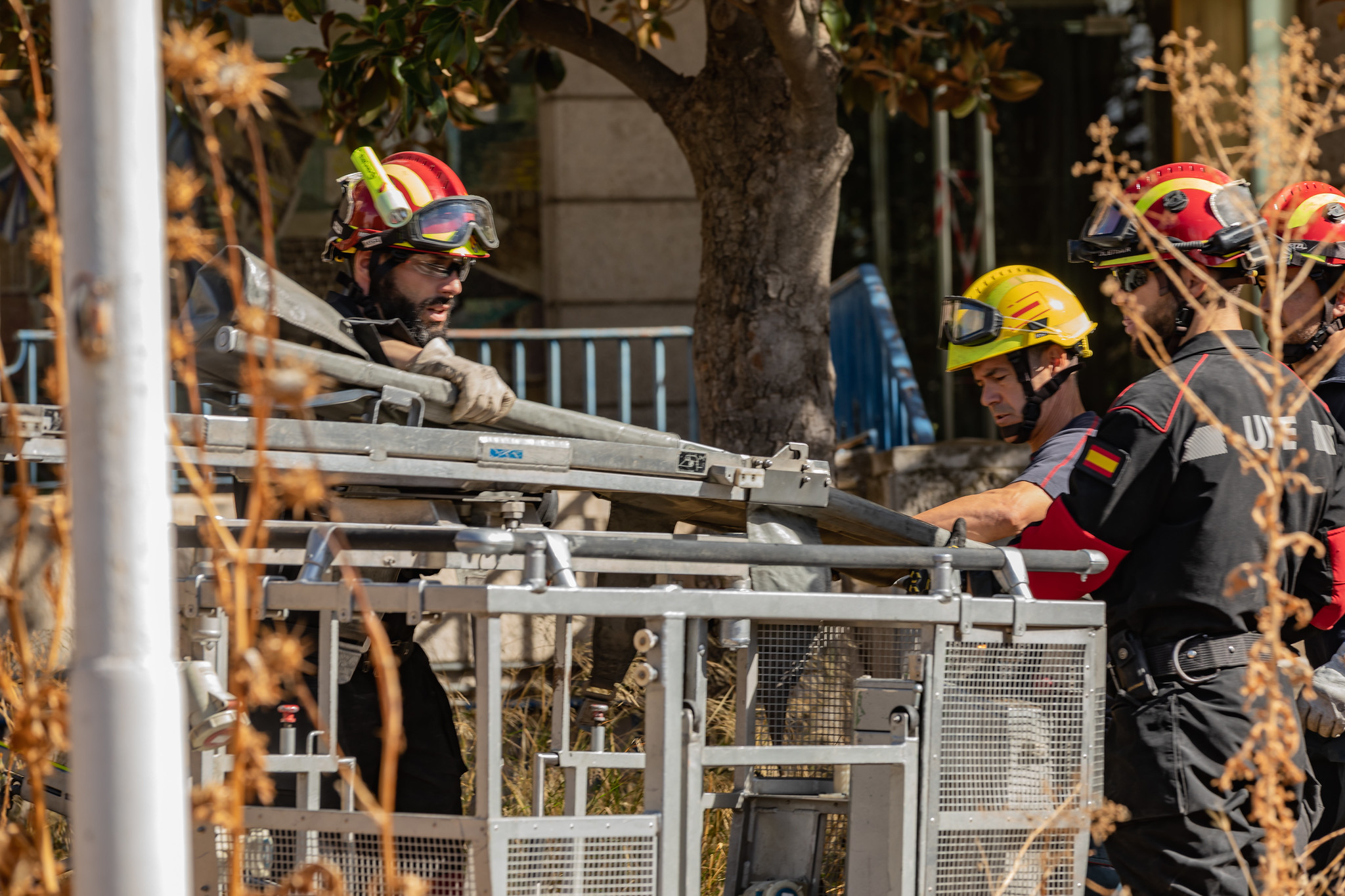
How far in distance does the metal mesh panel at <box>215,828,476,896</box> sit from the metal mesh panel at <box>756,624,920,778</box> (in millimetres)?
706

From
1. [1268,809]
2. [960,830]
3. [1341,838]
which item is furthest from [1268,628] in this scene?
[1341,838]

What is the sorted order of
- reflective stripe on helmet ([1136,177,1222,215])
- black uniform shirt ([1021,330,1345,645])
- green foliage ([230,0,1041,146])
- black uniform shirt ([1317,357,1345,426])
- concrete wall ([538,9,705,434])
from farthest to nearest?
concrete wall ([538,9,705,434]) → green foliage ([230,0,1041,146]) → black uniform shirt ([1317,357,1345,426]) → reflective stripe on helmet ([1136,177,1222,215]) → black uniform shirt ([1021,330,1345,645])

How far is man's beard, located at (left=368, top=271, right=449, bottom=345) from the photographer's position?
3492 mm

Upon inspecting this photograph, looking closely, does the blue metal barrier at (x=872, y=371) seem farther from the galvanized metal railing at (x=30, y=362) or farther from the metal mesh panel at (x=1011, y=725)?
the metal mesh panel at (x=1011, y=725)

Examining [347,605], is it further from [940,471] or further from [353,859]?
[940,471]

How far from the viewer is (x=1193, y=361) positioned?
2.94 metres

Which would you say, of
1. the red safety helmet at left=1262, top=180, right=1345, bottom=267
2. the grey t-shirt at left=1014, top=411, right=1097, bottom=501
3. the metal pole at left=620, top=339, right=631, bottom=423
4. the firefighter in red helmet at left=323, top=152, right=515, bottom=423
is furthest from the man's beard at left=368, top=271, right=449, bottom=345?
the metal pole at left=620, top=339, right=631, bottom=423

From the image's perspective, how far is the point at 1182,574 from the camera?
9.24ft

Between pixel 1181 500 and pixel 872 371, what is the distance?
15.2 ft

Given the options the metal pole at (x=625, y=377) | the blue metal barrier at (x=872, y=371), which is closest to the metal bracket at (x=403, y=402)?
the metal pole at (x=625, y=377)

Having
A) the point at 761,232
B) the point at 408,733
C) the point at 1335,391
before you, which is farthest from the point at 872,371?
the point at 408,733

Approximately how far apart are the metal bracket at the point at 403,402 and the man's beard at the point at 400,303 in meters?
0.72

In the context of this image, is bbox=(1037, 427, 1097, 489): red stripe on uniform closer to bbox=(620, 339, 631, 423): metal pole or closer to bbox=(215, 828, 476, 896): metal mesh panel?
bbox=(215, 828, 476, 896): metal mesh panel

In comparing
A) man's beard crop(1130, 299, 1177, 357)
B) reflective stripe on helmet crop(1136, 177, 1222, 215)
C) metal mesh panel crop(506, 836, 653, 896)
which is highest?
reflective stripe on helmet crop(1136, 177, 1222, 215)
